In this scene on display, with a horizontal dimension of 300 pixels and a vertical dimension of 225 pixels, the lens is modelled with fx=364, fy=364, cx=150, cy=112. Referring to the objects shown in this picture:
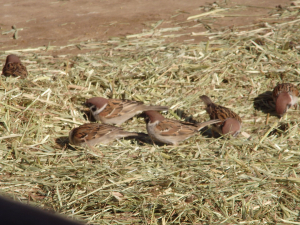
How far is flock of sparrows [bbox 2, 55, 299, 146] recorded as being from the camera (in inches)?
201

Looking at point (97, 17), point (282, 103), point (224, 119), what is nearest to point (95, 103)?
point (224, 119)

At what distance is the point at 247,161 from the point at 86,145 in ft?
6.85

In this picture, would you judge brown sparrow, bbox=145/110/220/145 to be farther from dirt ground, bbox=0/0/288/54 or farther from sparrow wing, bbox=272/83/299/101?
dirt ground, bbox=0/0/288/54

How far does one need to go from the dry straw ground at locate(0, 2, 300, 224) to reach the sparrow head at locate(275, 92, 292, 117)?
0.62 feet

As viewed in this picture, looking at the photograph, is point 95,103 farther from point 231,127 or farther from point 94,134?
point 231,127

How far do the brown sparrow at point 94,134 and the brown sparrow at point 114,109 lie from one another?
18.5 inches

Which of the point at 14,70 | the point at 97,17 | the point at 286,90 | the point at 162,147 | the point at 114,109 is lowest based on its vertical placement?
the point at 162,147

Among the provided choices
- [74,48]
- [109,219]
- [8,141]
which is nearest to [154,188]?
[109,219]

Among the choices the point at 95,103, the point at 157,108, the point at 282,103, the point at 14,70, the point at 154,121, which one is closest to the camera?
the point at 154,121

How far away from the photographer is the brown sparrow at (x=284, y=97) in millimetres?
5590

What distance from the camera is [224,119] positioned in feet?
17.4

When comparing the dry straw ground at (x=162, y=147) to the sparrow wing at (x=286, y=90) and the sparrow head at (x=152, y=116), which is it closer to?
the sparrow wing at (x=286, y=90)

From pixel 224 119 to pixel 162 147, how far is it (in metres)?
1.01

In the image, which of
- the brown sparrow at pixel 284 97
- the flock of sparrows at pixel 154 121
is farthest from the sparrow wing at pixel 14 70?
the brown sparrow at pixel 284 97
